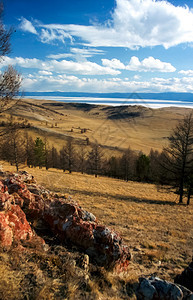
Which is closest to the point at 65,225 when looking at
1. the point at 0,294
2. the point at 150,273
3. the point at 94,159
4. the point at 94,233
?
the point at 94,233

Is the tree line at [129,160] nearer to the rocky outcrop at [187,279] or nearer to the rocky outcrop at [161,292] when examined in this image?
the rocky outcrop at [161,292]

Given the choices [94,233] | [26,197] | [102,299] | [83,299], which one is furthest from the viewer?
[26,197]

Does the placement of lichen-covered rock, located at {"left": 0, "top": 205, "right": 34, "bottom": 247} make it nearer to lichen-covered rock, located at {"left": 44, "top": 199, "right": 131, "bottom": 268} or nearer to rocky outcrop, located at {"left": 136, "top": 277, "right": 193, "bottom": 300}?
lichen-covered rock, located at {"left": 44, "top": 199, "right": 131, "bottom": 268}

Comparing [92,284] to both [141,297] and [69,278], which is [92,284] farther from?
[141,297]

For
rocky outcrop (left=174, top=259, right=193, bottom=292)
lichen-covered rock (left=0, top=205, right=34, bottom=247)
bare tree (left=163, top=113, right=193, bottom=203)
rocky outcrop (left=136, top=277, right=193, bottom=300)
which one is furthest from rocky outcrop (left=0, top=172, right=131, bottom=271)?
bare tree (left=163, top=113, right=193, bottom=203)

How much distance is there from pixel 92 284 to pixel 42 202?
13.2 ft

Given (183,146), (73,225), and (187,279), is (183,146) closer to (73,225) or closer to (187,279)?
(187,279)

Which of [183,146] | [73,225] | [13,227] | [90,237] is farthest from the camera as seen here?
[183,146]

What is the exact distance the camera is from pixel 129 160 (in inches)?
2388

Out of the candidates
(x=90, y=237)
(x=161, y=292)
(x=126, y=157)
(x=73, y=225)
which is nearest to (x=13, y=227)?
(x=73, y=225)

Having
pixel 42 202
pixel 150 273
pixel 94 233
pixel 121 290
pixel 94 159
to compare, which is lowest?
pixel 94 159

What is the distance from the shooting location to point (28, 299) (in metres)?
4.42

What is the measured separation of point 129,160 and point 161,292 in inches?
2212

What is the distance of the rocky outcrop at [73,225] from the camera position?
273 inches
